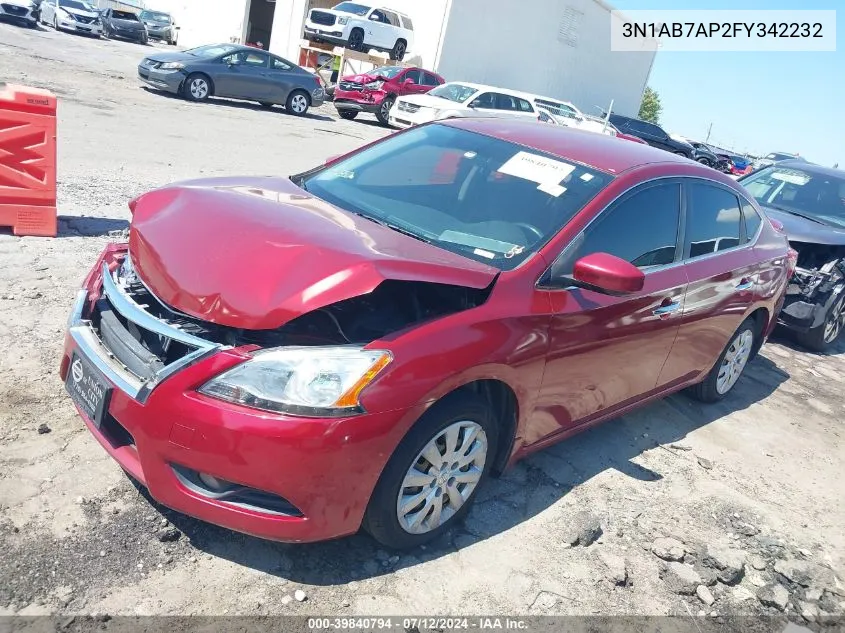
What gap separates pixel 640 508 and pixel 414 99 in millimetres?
16809

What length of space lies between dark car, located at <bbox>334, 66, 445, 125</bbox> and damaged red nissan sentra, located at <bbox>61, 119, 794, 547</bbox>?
17.9 m

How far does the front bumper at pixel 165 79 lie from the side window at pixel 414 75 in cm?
748

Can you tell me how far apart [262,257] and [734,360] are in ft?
13.0

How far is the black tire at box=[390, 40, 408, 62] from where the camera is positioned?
28664 millimetres

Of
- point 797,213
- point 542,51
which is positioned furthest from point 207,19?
point 797,213

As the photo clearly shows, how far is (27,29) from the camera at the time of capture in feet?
91.2

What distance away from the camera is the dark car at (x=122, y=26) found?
33091 mm

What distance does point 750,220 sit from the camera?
204 inches

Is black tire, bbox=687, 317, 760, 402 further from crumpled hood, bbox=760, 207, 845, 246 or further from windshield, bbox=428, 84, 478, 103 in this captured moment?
windshield, bbox=428, 84, 478, 103

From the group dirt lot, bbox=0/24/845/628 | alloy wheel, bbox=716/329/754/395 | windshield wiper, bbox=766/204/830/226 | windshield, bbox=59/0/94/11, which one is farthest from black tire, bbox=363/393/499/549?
windshield, bbox=59/0/94/11

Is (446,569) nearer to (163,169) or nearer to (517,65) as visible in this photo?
(163,169)

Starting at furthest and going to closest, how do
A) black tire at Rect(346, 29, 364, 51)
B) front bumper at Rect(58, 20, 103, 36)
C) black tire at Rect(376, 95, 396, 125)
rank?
1. front bumper at Rect(58, 20, 103, 36)
2. black tire at Rect(346, 29, 364, 51)
3. black tire at Rect(376, 95, 396, 125)

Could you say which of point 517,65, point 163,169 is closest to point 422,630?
point 163,169

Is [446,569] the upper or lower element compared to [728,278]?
lower
